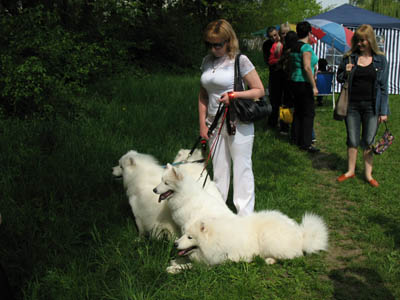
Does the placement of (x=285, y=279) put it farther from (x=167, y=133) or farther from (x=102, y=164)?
(x=167, y=133)

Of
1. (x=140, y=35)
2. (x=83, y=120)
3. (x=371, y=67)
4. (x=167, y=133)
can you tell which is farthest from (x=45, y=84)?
(x=140, y=35)

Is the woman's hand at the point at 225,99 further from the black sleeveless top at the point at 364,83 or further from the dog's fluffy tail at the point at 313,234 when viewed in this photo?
the black sleeveless top at the point at 364,83

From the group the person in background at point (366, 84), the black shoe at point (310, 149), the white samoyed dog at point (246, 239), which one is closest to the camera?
the white samoyed dog at point (246, 239)

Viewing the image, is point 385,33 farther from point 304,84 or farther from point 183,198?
point 183,198

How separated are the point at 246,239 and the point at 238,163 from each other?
887 mm

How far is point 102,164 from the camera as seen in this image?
547 centimetres

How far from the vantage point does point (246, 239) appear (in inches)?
131

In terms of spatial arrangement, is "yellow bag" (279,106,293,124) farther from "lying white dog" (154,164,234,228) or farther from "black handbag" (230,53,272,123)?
"lying white dog" (154,164,234,228)

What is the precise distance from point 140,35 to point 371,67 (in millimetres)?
13819

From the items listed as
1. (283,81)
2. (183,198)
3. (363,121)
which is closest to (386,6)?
(283,81)

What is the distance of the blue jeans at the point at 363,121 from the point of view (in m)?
5.46

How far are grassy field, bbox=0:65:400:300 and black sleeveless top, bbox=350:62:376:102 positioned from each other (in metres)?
1.35

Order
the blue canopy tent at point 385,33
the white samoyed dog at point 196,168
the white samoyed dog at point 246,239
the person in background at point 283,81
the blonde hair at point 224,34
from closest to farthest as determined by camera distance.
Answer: the white samoyed dog at point 246,239 → the blonde hair at point 224,34 → the white samoyed dog at point 196,168 → the person in background at point 283,81 → the blue canopy tent at point 385,33

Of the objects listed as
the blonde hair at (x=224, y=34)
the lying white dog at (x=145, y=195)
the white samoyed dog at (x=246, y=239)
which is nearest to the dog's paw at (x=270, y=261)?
the white samoyed dog at (x=246, y=239)
